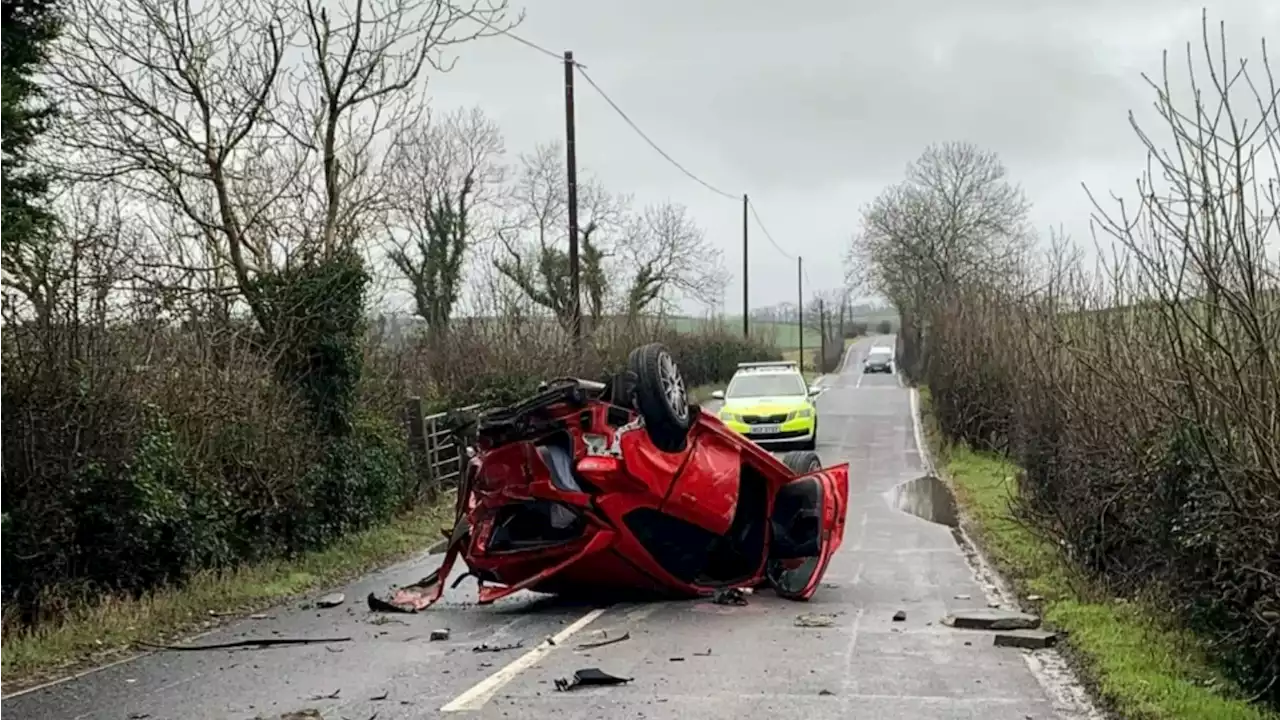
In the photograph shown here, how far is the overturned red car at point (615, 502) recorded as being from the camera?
37.4 ft

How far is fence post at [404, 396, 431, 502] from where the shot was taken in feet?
71.5

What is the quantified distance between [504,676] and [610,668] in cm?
72

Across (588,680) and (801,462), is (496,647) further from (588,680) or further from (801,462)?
(801,462)

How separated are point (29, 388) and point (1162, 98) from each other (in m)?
9.36


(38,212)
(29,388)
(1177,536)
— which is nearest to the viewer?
(1177,536)

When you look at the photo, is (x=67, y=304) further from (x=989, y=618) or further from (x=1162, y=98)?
(x=1162, y=98)

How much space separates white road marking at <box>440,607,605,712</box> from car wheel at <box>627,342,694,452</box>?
1.82 meters

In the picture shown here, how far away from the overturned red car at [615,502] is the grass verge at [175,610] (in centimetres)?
156

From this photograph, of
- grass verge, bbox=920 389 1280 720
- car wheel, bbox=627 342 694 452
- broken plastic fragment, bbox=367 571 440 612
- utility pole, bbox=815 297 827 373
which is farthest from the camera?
utility pole, bbox=815 297 827 373

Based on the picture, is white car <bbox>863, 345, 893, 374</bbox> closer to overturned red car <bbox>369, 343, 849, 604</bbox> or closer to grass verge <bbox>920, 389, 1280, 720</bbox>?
grass verge <bbox>920, 389, 1280, 720</bbox>

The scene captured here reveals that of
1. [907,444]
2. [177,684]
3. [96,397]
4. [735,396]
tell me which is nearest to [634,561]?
[177,684]

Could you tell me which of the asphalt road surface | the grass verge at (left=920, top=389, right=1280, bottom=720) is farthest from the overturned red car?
the grass verge at (left=920, top=389, right=1280, bottom=720)

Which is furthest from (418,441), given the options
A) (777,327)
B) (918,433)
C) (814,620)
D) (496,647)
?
(777,327)

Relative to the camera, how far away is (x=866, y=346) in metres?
106
